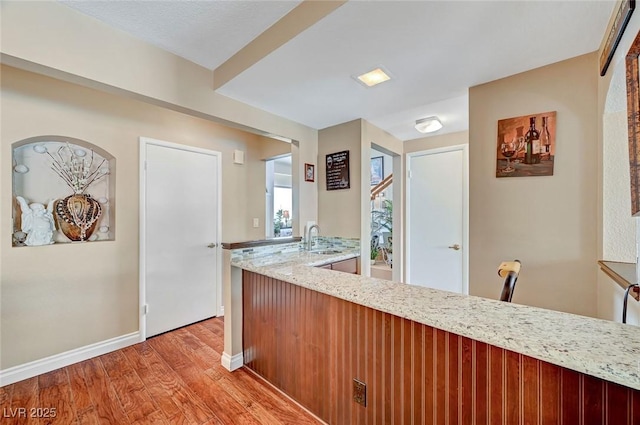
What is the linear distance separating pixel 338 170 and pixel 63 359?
9.57 feet

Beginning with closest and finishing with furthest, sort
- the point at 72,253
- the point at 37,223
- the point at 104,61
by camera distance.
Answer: the point at 104,61 → the point at 37,223 → the point at 72,253

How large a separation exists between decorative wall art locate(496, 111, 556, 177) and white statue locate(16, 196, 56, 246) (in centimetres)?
348

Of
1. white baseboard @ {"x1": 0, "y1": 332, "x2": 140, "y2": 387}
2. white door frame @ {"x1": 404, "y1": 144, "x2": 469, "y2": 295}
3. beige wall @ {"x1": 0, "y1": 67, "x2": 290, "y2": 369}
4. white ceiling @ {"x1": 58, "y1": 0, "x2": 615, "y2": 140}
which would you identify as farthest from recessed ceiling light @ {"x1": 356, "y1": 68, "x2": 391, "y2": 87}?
white baseboard @ {"x1": 0, "y1": 332, "x2": 140, "y2": 387}

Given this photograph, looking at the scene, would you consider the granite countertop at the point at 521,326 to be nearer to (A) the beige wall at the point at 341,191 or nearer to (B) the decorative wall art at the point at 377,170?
(A) the beige wall at the point at 341,191

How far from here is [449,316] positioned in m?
0.97

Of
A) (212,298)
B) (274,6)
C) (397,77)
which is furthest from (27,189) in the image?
(397,77)

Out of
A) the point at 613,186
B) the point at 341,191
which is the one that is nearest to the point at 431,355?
the point at 613,186

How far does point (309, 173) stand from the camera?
3.01 meters

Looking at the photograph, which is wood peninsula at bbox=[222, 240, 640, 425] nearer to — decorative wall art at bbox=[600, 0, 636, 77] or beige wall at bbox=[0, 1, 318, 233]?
decorative wall art at bbox=[600, 0, 636, 77]

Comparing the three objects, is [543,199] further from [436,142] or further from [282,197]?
[282,197]

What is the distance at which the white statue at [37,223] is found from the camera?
78.7 inches

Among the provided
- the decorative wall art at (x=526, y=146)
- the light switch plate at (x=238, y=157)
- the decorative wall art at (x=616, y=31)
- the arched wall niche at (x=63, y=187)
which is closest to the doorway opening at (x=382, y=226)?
the light switch plate at (x=238, y=157)

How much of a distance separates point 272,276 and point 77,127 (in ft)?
6.89

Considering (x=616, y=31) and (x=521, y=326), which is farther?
(x=616, y=31)
